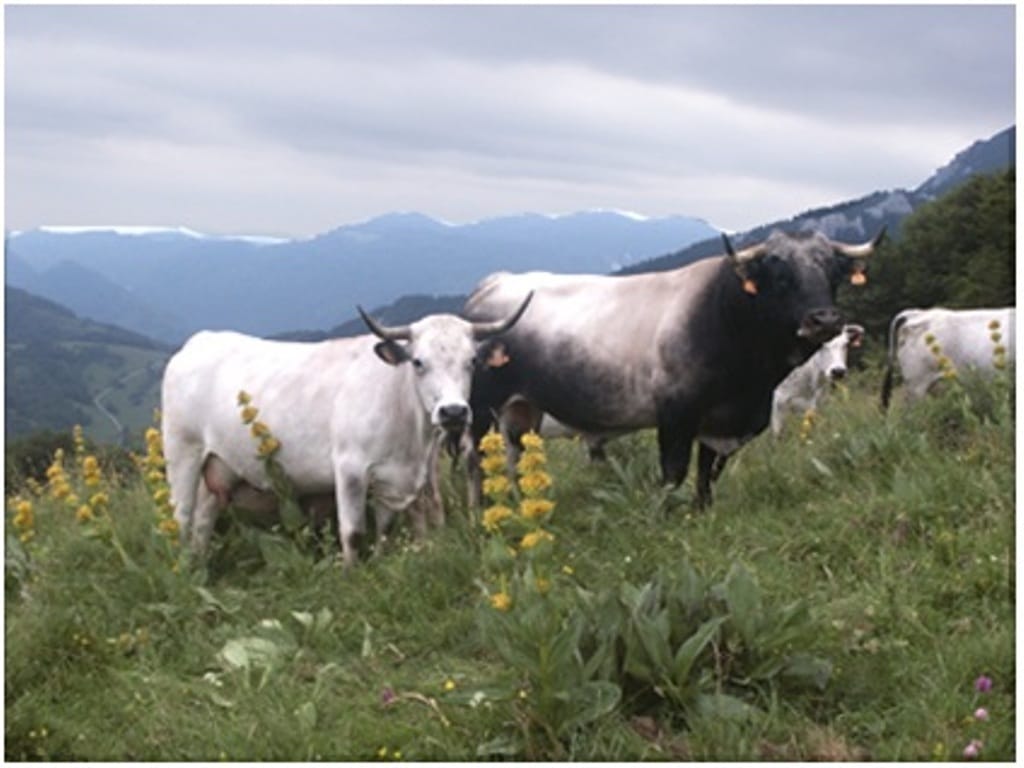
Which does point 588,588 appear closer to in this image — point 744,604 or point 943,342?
point 744,604

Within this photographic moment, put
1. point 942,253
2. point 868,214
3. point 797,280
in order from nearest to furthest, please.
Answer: point 797,280
point 942,253
point 868,214

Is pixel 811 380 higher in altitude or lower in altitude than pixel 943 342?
lower

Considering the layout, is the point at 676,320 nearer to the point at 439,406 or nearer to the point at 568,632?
the point at 439,406

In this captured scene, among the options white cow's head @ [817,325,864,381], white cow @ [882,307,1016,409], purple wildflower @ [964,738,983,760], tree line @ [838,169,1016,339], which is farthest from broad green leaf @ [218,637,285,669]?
tree line @ [838,169,1016,339]

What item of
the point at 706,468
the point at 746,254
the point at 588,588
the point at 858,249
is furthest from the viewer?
the point at 706,468

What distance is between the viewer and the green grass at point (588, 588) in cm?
445

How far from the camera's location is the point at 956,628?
16.8ft

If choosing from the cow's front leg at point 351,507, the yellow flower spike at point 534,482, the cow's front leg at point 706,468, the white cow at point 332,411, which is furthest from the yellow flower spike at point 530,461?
the cow's front leg at point 706,468

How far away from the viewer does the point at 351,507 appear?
7.44 meters

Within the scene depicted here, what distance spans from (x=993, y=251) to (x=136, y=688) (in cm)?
3808

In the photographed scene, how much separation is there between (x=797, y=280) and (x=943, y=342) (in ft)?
28.4

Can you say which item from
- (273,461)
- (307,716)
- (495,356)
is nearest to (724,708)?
(307,716)

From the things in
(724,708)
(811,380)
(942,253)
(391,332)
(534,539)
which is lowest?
(811,380)

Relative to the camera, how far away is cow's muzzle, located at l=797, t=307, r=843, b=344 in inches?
286
